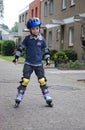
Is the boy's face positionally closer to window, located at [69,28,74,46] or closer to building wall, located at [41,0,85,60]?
building wall, located at [41,0,85,60]

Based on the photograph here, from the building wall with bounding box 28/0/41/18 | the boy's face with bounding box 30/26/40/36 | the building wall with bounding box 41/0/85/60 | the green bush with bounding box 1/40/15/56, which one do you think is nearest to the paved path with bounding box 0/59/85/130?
the boy's face with bounding box 30/26/40/36

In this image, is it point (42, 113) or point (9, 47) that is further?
point (9, 47)

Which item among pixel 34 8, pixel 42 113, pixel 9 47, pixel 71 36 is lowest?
pixel 9 47

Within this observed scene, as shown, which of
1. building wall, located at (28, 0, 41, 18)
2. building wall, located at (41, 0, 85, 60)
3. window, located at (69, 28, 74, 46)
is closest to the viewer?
building wall, located at (41, 0, 85, 60)

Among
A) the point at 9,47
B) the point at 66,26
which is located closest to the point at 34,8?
the point at 9,47

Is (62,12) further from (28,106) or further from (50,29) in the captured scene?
(28,106)

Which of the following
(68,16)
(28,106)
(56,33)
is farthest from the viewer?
(56,33)

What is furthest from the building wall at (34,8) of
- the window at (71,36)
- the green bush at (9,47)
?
the window at (71,36)

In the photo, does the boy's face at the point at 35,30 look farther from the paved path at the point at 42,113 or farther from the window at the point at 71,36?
the window at the point at 71,36

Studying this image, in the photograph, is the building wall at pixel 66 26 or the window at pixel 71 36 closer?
the building wall at pixel 66 26

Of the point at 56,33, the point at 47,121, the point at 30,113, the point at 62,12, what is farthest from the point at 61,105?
the point at 56,33

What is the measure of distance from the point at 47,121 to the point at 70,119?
46 cm

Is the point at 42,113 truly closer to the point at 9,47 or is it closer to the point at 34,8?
the point at 9,47

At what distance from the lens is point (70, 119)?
8.36 meters
